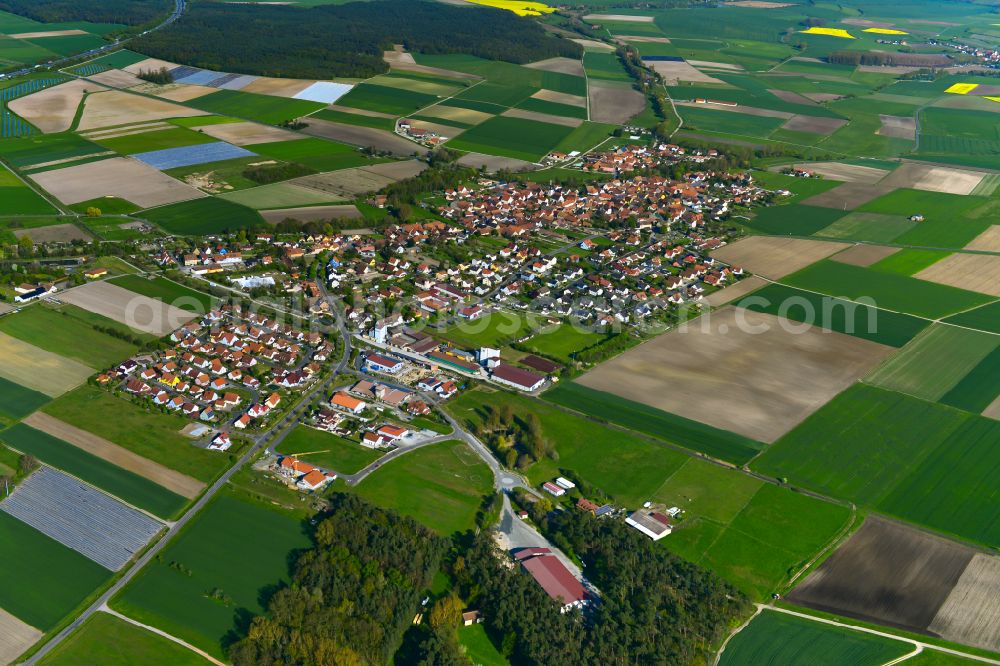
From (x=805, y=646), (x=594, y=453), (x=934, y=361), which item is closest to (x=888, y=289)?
(x=934, y=361)

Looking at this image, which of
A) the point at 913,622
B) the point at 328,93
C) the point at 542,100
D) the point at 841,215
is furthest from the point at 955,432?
the point at 328,93

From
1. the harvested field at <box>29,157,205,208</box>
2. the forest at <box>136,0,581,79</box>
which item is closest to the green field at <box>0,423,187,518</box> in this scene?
the harvested field at <box>29,157,205,208</box>

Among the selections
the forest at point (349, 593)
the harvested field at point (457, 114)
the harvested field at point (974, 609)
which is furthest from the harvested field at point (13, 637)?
the harvested field at point (457, 114)

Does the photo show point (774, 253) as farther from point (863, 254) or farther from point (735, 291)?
point (735, 291)

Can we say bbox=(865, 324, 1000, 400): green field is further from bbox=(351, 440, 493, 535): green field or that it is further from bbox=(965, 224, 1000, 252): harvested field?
bbox=(351, 440, 493, 535): green field

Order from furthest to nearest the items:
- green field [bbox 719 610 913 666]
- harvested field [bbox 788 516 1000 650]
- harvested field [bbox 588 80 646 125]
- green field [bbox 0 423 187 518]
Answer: harvested field [bbox 588 80 646 125]
green field [bbox 0 423 187 518]
harvested field [bbox 788 516 1000 650]
green field [bbox 719 610 913 666]

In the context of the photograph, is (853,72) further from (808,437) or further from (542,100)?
(808,437)

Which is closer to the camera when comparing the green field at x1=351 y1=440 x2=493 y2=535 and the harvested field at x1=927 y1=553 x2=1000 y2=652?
the harvested field at x1=927 y1=553 x2=1000 y2=652
